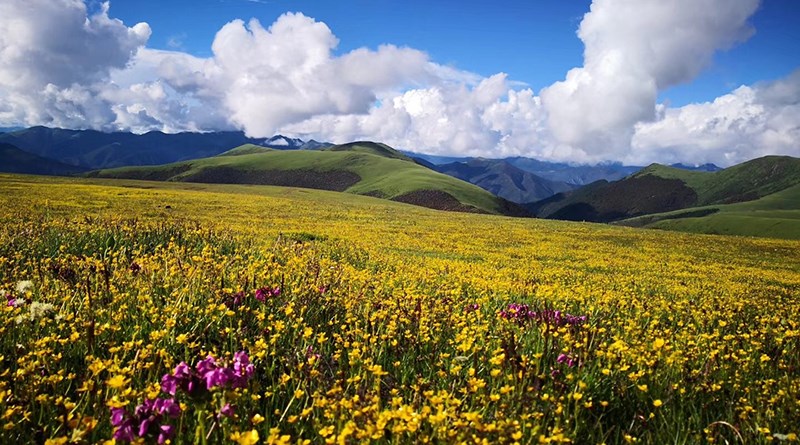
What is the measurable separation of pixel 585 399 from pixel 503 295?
6002 millimetres

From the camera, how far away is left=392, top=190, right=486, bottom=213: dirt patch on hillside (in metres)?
181

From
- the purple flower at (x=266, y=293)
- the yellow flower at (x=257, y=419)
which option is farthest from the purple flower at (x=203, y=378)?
the purple flower at (x=266, y=293)

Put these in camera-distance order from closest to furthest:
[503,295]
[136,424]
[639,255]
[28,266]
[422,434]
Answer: [136,424] < [422,434] < [28,266] < [503,295] < [639,255]

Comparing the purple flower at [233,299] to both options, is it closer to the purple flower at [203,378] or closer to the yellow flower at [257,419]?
the purple flower at [203,378]

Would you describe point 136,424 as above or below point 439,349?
above

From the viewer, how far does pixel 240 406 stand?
159 inches

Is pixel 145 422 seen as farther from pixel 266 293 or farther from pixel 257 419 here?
pixel 266 293

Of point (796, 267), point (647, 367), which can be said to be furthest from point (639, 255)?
point (647, 367)

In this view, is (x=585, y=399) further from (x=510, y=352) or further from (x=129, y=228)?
(x=129, y=228)

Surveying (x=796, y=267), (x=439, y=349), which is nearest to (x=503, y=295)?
(x=439, y=349)

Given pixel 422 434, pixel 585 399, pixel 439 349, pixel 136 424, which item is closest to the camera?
pixel 136 424

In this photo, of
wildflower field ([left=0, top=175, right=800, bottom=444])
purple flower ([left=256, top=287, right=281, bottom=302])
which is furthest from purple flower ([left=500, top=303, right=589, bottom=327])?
purple flower ([left=256, top=287, right=281, bottom=302])

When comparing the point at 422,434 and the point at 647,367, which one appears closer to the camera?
the point at 422,434

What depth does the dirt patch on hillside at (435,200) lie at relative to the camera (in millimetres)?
181000
